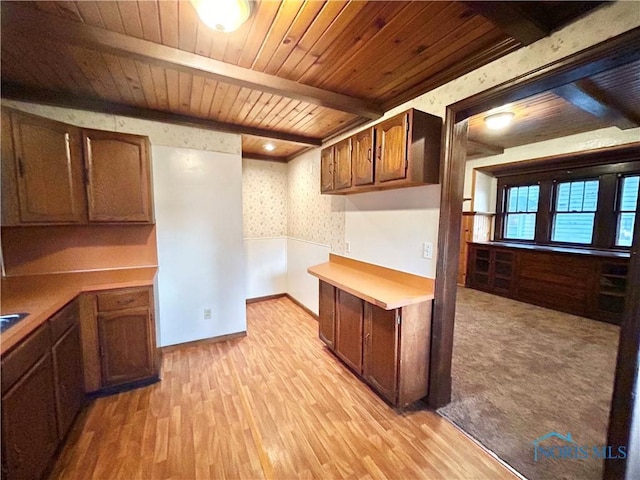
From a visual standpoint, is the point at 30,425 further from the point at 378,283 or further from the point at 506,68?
the point at 506,68

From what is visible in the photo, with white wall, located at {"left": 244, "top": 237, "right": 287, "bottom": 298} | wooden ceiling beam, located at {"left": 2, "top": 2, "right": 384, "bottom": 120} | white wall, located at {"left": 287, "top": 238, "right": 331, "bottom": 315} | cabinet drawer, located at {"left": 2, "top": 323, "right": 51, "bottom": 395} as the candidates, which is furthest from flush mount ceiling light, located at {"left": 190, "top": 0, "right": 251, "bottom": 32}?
white wall, located at {"left": 244, "top": 237, "right": 287, "bottom": 298}

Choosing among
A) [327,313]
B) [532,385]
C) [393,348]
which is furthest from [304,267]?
[532,385]

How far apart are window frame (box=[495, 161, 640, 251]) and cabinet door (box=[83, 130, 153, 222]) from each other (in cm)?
579

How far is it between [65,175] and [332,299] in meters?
2.45

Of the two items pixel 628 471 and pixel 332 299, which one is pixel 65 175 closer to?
pixel 332 299

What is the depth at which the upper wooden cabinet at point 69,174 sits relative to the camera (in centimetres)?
173

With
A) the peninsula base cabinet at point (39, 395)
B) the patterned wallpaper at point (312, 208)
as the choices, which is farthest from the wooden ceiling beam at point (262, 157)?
the peninsula base cabinet at point (39, 395)

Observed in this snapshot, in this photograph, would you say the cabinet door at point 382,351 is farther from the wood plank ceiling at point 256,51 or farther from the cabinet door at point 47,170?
the cabinet door at point 47,170

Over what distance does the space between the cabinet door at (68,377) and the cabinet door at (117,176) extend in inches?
37.0

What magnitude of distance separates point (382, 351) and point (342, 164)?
170 cm

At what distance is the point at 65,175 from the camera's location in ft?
6.48

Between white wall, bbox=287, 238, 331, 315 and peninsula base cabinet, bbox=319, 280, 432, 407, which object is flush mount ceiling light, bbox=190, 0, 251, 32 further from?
white wall, bbox=287, 238, 331, 315

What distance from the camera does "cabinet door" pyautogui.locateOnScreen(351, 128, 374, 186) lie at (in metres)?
2.13

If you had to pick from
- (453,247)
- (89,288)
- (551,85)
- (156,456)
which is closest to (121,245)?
(89,288)
